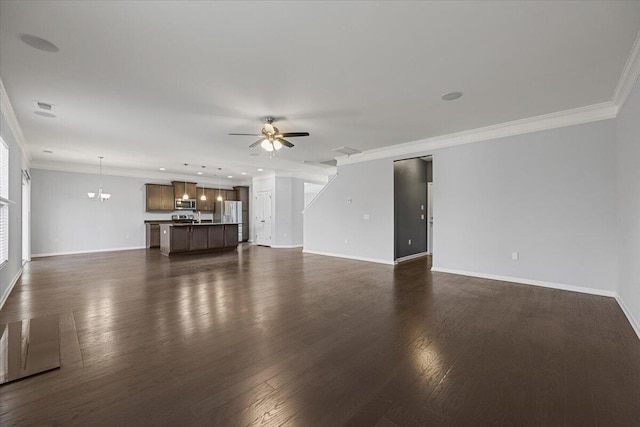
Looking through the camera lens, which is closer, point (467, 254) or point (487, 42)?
point (487, 42)

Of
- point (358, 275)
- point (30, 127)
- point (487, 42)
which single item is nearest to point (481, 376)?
point (487, 42)

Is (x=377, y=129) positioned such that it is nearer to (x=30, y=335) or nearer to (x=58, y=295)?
(x=30, y=335)

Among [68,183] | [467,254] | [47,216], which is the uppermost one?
[68,183]

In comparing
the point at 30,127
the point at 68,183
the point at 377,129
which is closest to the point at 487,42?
the point at 377,129

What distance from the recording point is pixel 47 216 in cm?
807

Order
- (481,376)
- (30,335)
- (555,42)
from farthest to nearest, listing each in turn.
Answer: (30,335), (555,42), (481,376)

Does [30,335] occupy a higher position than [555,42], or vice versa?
[555,42]

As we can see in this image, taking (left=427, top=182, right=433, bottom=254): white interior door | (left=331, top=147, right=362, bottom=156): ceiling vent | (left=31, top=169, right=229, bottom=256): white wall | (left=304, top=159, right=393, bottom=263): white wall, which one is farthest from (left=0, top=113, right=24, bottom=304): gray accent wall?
(left=427, top=182, right=433, bottom=254): white interior door

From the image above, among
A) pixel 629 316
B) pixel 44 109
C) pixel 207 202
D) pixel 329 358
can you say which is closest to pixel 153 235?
pixel 207 202

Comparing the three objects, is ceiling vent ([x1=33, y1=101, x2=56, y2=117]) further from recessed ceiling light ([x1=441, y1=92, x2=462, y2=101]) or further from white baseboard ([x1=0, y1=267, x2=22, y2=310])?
recessed ceiling light ([x1=441, y1=92, x2=462, y2=101])

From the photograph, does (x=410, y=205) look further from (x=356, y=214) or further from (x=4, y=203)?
(x=4, y=203)

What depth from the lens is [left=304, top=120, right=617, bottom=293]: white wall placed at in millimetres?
4004

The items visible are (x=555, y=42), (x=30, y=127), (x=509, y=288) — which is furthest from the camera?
(x=30, y=127)

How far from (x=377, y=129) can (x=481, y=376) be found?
4112 mm
